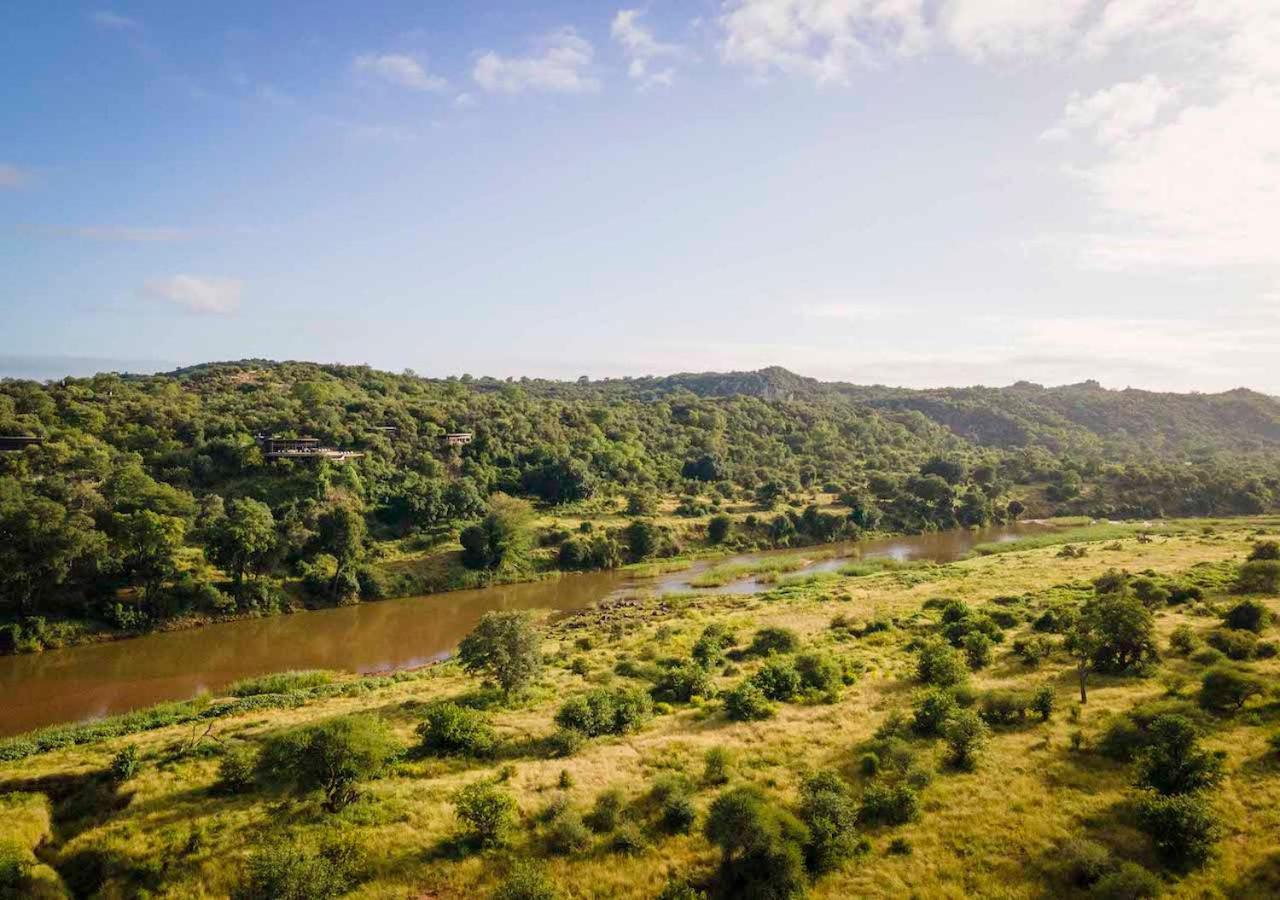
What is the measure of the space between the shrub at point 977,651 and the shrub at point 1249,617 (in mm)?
12673

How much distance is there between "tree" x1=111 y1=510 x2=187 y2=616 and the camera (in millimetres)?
46031

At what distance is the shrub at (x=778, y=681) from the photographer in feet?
99.0

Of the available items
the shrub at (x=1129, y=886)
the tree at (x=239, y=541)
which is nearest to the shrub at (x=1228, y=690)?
the shrub at (x=1129, y=886)

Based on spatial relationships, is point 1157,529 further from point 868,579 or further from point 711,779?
point 711,779

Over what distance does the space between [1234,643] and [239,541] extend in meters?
61.8

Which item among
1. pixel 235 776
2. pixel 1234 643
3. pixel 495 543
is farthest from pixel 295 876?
pixel 495 543

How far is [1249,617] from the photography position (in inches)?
1303

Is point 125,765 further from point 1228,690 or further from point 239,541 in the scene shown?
point 1228,690

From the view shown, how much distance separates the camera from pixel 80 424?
6875cm

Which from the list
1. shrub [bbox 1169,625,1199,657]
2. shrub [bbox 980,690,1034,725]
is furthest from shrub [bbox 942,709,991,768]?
shrub [bbox 1169,625,1199,657]

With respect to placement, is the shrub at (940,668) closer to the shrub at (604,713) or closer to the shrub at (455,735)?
the shrub at (604,713)

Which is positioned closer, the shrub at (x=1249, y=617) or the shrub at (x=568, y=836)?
the shrub at (x=568, y=836)

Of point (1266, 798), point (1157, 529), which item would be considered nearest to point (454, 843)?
point (1266, 798)

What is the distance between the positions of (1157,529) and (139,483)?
113535 millimetres
